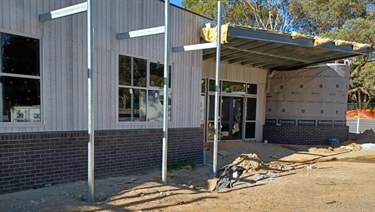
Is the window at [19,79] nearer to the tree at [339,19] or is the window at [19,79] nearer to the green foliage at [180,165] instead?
the green foliage at [180,165]

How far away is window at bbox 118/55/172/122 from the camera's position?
305 inches

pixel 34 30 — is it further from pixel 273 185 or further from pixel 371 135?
pixel 371 135

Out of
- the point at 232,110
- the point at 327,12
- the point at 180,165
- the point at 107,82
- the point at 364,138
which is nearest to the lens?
the point at 107,82

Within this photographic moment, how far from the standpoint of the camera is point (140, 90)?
820 centimetres

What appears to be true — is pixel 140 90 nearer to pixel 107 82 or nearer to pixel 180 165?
pixel 107 82

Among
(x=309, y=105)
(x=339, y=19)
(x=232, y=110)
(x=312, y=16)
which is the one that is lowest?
(x=232, y=110)

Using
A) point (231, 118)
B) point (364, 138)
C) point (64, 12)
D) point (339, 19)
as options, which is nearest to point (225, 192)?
point (64, 12)

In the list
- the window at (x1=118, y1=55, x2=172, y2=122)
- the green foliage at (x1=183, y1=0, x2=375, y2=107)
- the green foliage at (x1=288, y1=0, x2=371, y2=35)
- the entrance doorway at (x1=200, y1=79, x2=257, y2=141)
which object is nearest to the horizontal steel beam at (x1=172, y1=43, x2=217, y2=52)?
the window at (x1=118, y1=55, x2=172, y2=122)

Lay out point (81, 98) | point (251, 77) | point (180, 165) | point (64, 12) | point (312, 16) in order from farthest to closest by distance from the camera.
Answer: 1. point (312, 16)
2. point (251, 77)
3. point (180, 165)
4. point (81, 98)
5. point (64, 12)

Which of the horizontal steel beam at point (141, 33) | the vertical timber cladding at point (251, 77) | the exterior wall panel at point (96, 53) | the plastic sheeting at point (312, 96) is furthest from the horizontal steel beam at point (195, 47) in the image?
the plastic sheeting at point (312, 96)

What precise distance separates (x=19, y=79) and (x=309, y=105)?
13941mm

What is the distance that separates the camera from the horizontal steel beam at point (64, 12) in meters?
5.29

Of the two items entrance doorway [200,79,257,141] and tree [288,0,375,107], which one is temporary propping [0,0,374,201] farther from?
tree [288,0,375,107]

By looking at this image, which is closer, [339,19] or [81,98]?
[81,98]
